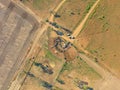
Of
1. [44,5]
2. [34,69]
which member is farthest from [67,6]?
Result: [34,69]

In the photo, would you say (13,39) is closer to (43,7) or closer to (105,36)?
(43,7)

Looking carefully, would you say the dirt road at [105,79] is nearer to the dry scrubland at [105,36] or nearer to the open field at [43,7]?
the dry scrubland at [105,36]

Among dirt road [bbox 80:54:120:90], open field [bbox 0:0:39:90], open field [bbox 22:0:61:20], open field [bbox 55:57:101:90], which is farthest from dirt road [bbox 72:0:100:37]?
open field [bbox 0:0:39:90]

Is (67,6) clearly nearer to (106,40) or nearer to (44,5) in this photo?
(44,5)

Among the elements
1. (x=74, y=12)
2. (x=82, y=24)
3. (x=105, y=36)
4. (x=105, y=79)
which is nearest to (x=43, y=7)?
(x=74, y=12)

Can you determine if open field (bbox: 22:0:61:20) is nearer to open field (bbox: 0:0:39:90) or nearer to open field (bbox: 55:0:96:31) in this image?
open field (bbox: 0:0:39:90)

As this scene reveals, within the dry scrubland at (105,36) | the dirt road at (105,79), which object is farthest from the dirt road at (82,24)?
the dirt road at (105,79)

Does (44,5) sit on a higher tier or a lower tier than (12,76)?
higher
